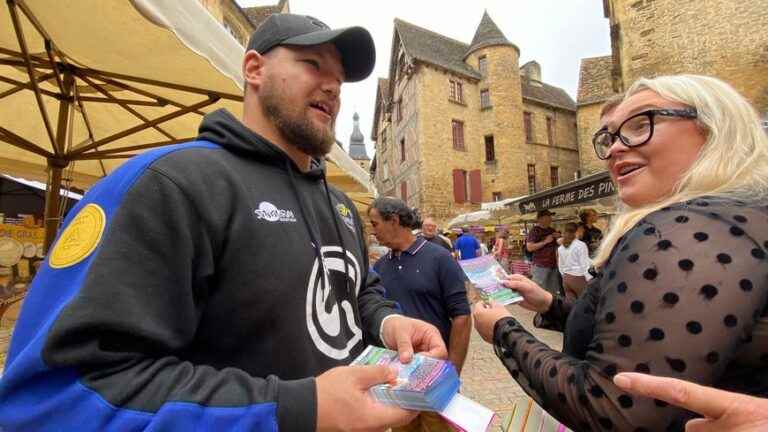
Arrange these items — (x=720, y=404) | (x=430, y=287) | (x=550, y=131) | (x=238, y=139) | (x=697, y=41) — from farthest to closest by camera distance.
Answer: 1. (x=550, y=131)
2. (x=697, y=41)
3. (x=430, y=287)
4. (x=238, y=139)
5. (x=720, y=404)

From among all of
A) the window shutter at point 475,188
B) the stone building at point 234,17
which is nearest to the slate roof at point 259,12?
the stone building at point 234,17

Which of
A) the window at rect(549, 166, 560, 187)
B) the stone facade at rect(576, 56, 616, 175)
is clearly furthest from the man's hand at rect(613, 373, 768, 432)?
the window at rect(549, 166, 560, 187)

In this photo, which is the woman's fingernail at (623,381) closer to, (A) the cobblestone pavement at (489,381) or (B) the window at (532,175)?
(A) the cobblestone pavement at (489,381)

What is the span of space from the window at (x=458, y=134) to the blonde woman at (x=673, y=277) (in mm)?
24144

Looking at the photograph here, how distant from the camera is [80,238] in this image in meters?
0.85

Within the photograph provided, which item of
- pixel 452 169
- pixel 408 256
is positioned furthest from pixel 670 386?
pixel 452 169

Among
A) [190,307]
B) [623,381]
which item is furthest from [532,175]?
[190,307]

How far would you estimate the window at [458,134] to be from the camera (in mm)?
25180

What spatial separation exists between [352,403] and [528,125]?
3079 cm

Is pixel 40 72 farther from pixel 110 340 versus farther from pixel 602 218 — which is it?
pixel 602 218

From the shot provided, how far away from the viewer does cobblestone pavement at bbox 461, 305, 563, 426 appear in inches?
167

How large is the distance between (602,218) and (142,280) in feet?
74.1

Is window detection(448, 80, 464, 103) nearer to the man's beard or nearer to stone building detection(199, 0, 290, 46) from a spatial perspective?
stone building detection(199, 0, 290, 46)

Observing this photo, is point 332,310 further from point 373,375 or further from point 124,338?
point 124,338
